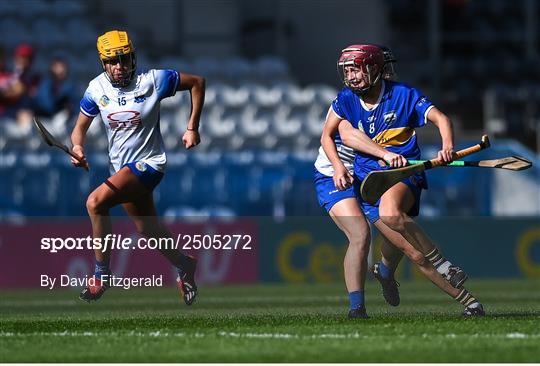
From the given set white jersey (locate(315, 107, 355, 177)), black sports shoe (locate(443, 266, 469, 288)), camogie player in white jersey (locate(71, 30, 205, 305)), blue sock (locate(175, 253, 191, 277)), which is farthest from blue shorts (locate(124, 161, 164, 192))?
black sports shoe (locate(443, 266, 469, 288))

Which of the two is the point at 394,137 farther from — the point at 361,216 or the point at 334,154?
the point at 361,216

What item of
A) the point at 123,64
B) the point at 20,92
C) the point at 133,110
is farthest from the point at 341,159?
the point at 20,92

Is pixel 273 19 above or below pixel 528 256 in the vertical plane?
above

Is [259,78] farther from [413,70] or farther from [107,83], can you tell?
[107,83]

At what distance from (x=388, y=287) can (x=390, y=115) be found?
1.50 meters

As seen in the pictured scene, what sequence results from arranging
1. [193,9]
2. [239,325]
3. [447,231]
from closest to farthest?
[239,325] → [447,231] → [193,9]

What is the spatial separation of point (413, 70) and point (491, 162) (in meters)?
14.4

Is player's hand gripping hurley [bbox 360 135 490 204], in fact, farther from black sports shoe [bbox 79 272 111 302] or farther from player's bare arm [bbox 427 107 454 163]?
black sports shoe [bbox 79 272 111 302]

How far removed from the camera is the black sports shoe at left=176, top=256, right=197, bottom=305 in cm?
1109

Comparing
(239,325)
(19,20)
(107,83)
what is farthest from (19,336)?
(19,20)

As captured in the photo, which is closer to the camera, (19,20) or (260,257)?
(260,257)

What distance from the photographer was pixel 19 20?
2177 cm

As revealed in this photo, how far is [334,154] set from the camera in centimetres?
968

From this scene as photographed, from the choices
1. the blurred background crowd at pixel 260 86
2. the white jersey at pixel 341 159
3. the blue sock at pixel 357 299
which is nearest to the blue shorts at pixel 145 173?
the white jersey at pixel 341 159
